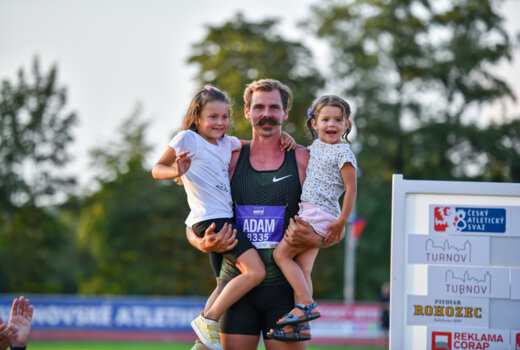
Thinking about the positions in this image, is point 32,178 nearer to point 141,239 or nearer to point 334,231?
point 141,239

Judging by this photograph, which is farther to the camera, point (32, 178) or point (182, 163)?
point (32, 178)

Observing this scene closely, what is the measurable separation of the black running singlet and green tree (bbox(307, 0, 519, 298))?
2530 cm

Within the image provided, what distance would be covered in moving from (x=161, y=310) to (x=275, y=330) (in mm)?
16295

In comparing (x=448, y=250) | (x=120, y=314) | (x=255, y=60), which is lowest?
(x=120, y=314)

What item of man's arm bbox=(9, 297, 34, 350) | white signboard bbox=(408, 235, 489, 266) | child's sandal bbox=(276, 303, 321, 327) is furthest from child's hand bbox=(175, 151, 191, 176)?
man's arm bbox=(9, 297, 34, 350)

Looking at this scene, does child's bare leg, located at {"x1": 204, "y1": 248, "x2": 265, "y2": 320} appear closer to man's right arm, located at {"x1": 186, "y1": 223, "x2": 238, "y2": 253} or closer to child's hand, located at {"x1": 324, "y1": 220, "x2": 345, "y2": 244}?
man's right arm, located at {"x1": 186, "y1": 223, "x2": 238, "y2": 253}

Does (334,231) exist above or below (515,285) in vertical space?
above

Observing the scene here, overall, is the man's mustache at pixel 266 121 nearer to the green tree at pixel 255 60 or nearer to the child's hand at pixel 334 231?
the child's hand at pixel 334 231

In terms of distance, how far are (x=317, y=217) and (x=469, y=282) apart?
3.14 ft

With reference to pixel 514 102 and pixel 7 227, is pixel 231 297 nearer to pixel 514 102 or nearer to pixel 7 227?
pixel 514 102

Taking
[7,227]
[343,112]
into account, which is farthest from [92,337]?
[343,112]

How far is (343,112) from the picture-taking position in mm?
4516

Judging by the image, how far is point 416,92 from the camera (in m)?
29.9

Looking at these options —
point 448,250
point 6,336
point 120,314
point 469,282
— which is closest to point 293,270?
point 448,250
